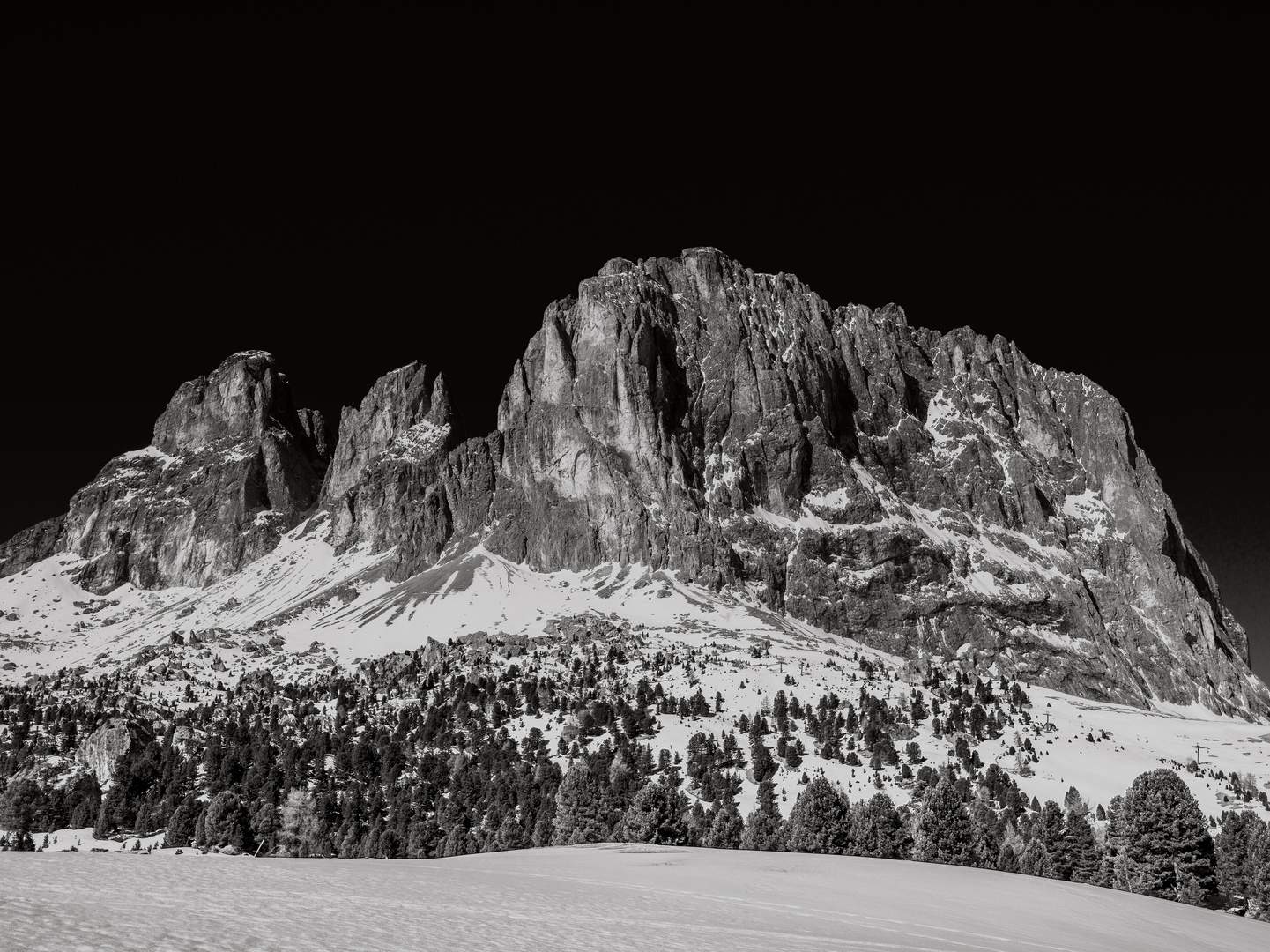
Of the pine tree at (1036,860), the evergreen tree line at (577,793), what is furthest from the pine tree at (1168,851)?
the pine tree at (1036,860)

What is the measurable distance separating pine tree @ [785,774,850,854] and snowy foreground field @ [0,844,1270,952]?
1926 inches

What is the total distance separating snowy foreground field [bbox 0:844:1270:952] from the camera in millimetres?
14312

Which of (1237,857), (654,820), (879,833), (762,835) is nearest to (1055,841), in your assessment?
(1237,857)

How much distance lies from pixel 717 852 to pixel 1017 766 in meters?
108

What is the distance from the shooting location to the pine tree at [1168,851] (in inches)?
2844

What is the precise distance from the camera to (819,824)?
286 ft

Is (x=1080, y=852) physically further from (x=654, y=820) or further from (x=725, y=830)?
(x=654, y=820)

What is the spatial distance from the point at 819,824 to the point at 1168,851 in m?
25.9

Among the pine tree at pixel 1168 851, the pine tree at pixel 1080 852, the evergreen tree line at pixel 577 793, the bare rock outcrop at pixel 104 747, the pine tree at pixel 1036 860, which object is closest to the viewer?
the pine tree at pixel 1168 851

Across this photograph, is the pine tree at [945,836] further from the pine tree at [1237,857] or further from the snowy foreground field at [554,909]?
the snowy foreground field at [554,909]

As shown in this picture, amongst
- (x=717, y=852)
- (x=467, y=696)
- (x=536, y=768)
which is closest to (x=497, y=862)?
(x=717, y=852)

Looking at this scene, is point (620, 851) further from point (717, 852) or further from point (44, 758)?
point (44, 758)

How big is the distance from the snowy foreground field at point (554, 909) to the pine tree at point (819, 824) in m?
48.9

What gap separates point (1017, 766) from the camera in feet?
458
